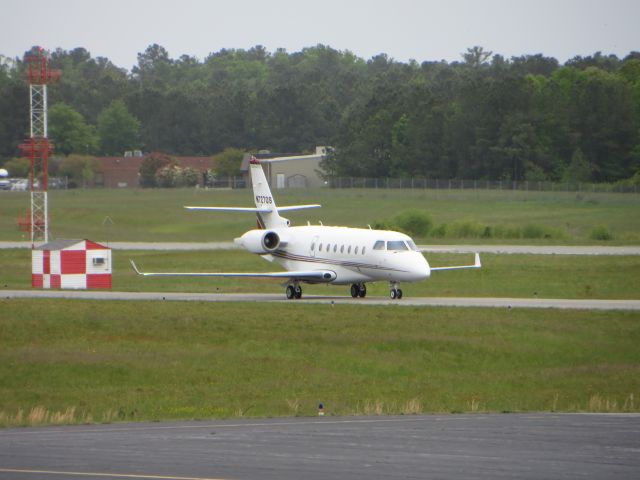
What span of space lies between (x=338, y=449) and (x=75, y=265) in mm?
30928

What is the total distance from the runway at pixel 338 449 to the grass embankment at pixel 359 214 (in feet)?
158

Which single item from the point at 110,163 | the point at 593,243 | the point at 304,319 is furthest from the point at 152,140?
the point at 304,319

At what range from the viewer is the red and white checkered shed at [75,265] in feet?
148

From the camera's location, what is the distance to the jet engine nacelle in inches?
1587

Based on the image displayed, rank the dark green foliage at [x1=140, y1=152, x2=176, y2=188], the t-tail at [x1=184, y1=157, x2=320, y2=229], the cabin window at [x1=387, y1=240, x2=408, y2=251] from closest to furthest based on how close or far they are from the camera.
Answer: the cabin window at [x1=387, y1=240, x2=408, y2=251] < the t-tail at [x1=184, y1=157, x2=320, y2=229] < the dark green foliage at [x1=140, y1=152, x2=176, y2=188]

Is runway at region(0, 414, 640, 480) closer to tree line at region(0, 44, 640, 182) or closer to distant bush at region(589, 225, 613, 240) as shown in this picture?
distant bush at region(589, 225, 613, 240)

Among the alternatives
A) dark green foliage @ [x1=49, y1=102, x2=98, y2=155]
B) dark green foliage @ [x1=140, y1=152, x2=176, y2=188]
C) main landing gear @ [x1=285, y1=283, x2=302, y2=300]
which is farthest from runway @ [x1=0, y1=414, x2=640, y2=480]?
dark green foliage @ [x1=49, y1=102, x2=98, y2=155]

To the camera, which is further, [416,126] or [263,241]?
[416,126]

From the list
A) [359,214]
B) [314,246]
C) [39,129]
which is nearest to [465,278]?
[314,246]

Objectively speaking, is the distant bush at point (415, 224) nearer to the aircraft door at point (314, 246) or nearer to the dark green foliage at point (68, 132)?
the aircraft door at point (314, 246)

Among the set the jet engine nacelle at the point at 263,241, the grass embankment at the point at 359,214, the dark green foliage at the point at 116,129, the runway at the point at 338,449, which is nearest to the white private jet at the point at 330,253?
the jet engine nacelle at the point at 263,241

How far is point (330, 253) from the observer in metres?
→ 39.1

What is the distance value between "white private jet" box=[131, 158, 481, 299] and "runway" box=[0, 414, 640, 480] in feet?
58.1

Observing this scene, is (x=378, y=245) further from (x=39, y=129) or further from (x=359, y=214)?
(x=359, y=214)
